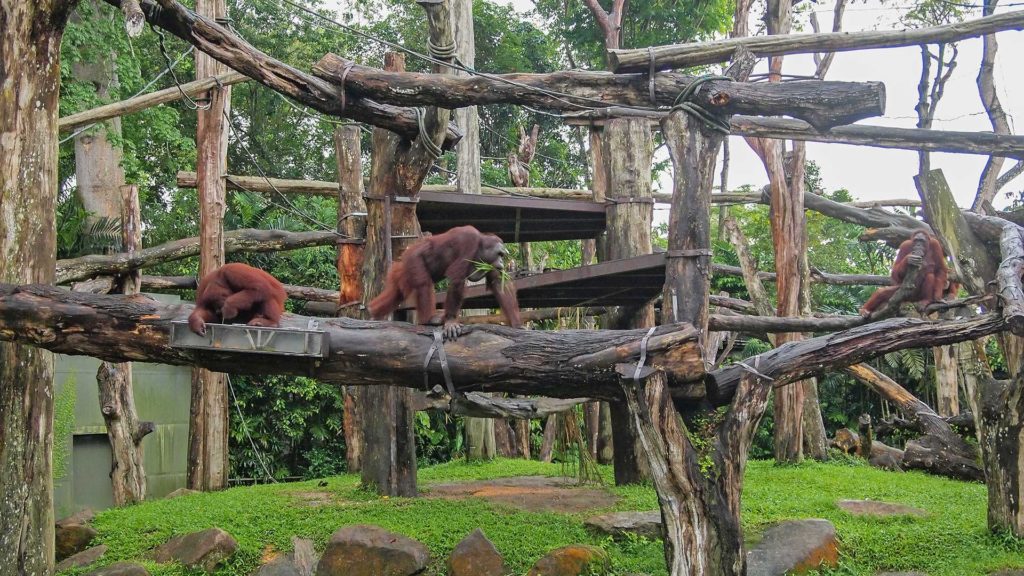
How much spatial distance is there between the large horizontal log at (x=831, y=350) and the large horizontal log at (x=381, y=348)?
1.56 ft

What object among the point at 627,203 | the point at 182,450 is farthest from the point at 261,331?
the point at 182,450

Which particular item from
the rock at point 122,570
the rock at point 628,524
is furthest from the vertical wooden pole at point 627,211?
the rock at point 122,570

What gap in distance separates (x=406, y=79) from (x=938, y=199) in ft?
18.5

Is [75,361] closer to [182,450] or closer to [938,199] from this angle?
[182,450]

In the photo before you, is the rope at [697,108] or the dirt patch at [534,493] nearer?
the rope at [697,108]

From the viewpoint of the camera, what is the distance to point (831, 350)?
698 cm

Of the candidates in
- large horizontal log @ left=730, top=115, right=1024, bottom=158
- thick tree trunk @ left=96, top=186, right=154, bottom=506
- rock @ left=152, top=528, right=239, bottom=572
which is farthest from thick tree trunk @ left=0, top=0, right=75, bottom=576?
large horizontal log @ left=730, top=115, right=1024, bottom=158

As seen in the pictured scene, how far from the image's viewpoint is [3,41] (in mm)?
7289

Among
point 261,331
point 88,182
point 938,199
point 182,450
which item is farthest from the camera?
point 88,182

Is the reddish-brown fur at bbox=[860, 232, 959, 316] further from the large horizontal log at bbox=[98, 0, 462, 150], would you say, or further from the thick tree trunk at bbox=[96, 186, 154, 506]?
the thick tree trunk at bbox=[96, 186, 154, 506]

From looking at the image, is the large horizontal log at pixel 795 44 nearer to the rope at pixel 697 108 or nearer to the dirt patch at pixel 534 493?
the rope at pixel 697 108

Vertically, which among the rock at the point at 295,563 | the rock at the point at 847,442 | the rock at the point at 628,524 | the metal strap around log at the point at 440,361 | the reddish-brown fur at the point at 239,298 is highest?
the reddish-brown fur at the point at 239,298

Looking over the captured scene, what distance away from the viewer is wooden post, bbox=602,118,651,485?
10.8 m

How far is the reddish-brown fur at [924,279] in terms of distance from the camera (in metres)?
9.92
